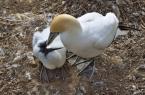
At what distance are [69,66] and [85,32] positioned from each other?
582 mm

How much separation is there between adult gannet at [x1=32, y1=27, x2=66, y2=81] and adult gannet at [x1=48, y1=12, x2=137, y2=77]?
6.1 inches

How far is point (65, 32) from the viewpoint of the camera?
4266 mm

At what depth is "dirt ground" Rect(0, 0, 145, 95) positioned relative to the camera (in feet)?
15.2

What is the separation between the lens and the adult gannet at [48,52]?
175 inches

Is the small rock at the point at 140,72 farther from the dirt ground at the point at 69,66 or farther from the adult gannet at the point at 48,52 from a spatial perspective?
the adult gannet at the point at 48,52

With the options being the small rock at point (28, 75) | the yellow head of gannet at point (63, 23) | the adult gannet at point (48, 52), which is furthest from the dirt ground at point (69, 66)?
the yellow head of gannet at point (63, 23)

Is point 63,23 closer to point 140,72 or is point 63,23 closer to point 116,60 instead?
point 116,60

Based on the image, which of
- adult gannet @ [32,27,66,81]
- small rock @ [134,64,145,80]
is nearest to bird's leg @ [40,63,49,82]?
adult gannet @ [32,27,66,81]

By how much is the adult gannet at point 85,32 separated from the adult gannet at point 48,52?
155mm

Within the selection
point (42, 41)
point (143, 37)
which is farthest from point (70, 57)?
point (143, 37)

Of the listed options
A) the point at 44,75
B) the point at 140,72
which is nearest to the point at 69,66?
the point at 44,75

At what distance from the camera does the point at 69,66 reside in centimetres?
484

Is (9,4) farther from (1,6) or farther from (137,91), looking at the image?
(137,91)

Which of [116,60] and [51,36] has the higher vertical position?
[51,36]
